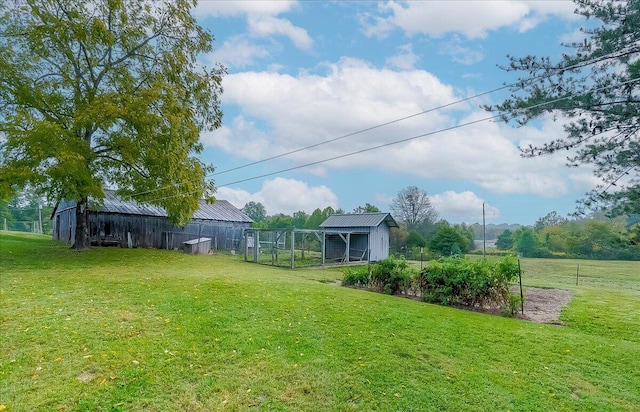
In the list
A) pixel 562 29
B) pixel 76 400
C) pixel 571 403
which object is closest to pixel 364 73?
pixel 562 29

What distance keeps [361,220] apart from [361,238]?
1.20 meters

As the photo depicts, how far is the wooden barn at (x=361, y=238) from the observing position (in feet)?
74.4

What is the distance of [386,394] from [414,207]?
3637 cm

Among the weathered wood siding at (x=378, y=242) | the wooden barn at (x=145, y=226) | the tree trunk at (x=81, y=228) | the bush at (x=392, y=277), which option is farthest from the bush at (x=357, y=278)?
the wooden barn at (x=145, y=226)

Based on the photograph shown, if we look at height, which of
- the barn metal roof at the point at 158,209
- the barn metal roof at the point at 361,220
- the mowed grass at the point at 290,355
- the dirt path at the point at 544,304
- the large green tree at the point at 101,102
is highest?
the large green tree at the point at 101,102

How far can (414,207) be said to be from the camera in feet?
129

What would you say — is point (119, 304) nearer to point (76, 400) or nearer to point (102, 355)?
point (102, 355)

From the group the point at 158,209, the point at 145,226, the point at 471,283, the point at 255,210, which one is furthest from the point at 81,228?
the point at 255,210

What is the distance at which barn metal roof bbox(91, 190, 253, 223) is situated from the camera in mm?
21073

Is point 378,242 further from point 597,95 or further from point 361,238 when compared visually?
point 597,95

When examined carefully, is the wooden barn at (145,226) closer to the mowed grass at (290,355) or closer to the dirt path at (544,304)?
the mowed grass at (290,355)

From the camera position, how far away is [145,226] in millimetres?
22062

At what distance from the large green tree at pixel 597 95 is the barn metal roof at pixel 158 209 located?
16582 millimetres

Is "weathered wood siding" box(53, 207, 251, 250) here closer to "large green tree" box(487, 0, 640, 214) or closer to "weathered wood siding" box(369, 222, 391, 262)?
"weathered wood siding" box(369, 222, 391, 262)
